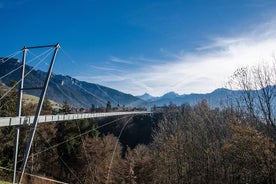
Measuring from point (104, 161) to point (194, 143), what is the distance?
9170mm

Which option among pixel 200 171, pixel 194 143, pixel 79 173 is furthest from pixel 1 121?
pixel 79 173

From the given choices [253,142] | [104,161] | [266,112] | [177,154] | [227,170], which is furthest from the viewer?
[104,161]

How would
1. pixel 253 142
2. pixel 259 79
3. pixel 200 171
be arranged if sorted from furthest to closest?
pixel 200 171
pixel 259 79
pixel 253 142

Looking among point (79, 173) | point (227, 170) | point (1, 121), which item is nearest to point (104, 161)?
point (79, 173)

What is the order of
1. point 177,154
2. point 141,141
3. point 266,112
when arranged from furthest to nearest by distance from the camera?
point 141,141 < point 177,154 < point 266,112

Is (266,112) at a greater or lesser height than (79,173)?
greater

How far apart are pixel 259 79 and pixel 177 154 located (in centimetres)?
848

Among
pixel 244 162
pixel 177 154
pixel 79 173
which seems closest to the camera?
pixel 244 162

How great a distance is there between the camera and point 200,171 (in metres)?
19.3

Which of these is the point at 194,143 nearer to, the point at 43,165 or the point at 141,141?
the point at 43,165

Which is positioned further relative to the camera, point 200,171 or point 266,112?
point 200,171

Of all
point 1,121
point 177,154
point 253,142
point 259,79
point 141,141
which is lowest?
point 141,141

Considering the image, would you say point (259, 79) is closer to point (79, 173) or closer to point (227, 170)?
point (227, 170)

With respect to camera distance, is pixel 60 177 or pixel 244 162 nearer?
pixel 244 162
